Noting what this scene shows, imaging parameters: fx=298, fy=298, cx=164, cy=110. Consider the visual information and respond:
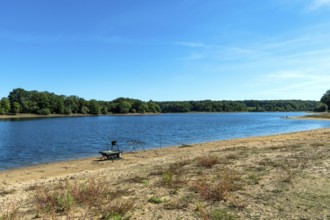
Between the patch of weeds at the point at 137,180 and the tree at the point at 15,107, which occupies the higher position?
the tree at the point at 15,107

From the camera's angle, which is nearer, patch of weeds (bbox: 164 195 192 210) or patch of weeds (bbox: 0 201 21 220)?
patch of weeds (bbox: 0 201 21 220)

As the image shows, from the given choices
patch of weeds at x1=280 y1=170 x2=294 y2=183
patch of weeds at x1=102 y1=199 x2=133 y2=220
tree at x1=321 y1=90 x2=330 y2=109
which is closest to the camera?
patch of weeds at x1=102 y1=199 x2=133 y2=220

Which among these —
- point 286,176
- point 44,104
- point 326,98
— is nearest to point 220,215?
point 286,176

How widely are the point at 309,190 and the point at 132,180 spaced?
21.4ft

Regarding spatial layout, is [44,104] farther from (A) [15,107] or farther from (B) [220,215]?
(B) [220,215]

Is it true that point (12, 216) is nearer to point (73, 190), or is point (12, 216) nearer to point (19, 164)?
point (73, 190)

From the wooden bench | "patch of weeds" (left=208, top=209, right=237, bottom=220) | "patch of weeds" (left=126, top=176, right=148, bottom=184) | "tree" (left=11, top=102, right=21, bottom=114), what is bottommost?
the wooden bench

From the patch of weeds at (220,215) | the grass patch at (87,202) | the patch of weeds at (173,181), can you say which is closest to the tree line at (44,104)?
the patch of weeds at (173,181)

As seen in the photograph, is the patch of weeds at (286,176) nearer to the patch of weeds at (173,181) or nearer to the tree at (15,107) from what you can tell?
the patch of weeds at (173,181)

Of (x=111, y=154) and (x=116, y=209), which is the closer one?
(x=116, y=209)

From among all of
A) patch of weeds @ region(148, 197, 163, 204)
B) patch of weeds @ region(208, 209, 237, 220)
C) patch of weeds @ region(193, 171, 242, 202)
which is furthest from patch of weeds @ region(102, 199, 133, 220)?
patch of weeds @ region(193, 171, 242, 202)

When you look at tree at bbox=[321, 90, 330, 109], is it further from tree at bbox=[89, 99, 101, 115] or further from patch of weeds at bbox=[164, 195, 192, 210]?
patch of weeds at bbox=[164, 195, 192, 210]

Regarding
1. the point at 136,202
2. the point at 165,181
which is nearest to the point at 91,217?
the point at 136,202

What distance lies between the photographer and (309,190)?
9.43m
